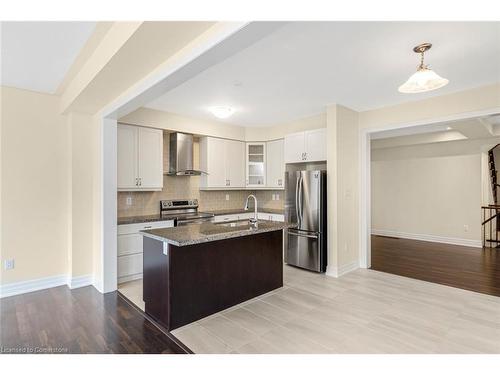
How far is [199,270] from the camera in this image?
109 inches

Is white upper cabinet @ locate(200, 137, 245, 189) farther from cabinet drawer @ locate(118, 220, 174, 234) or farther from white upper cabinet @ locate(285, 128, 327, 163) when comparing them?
cabinet drawer @ locate(118, 220, 174, 234)

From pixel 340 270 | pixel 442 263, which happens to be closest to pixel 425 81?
pixel 340 270

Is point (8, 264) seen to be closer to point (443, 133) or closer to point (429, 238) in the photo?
point (429, 238)

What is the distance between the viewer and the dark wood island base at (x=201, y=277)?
260 centimetres

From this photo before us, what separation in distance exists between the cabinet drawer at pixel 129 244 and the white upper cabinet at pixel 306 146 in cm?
291

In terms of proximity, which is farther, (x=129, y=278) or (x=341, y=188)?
(x=341, y=188)

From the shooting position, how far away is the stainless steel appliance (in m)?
4.42

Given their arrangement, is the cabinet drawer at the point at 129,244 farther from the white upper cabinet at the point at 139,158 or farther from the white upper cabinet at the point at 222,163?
the white upper cabinet at the point at 222,163

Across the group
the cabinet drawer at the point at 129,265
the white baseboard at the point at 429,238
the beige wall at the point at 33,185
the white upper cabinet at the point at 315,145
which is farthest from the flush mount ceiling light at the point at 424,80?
the white baseboard at the point at 429,238

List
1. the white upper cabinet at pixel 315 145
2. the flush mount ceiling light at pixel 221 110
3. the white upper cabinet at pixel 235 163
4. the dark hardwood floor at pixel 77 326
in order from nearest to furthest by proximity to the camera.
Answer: the dark hardwood floor at pixel 77 326 < the flush mount ceiling light at pixel 221 110 < the white upper cabinet at pixel 315 145 < the white upper cabinet at pixel 235 163

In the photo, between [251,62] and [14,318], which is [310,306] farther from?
[14,318]

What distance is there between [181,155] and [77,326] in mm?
2900

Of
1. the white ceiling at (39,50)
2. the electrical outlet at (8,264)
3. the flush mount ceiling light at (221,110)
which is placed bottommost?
the electrical outlet at (8,264)
